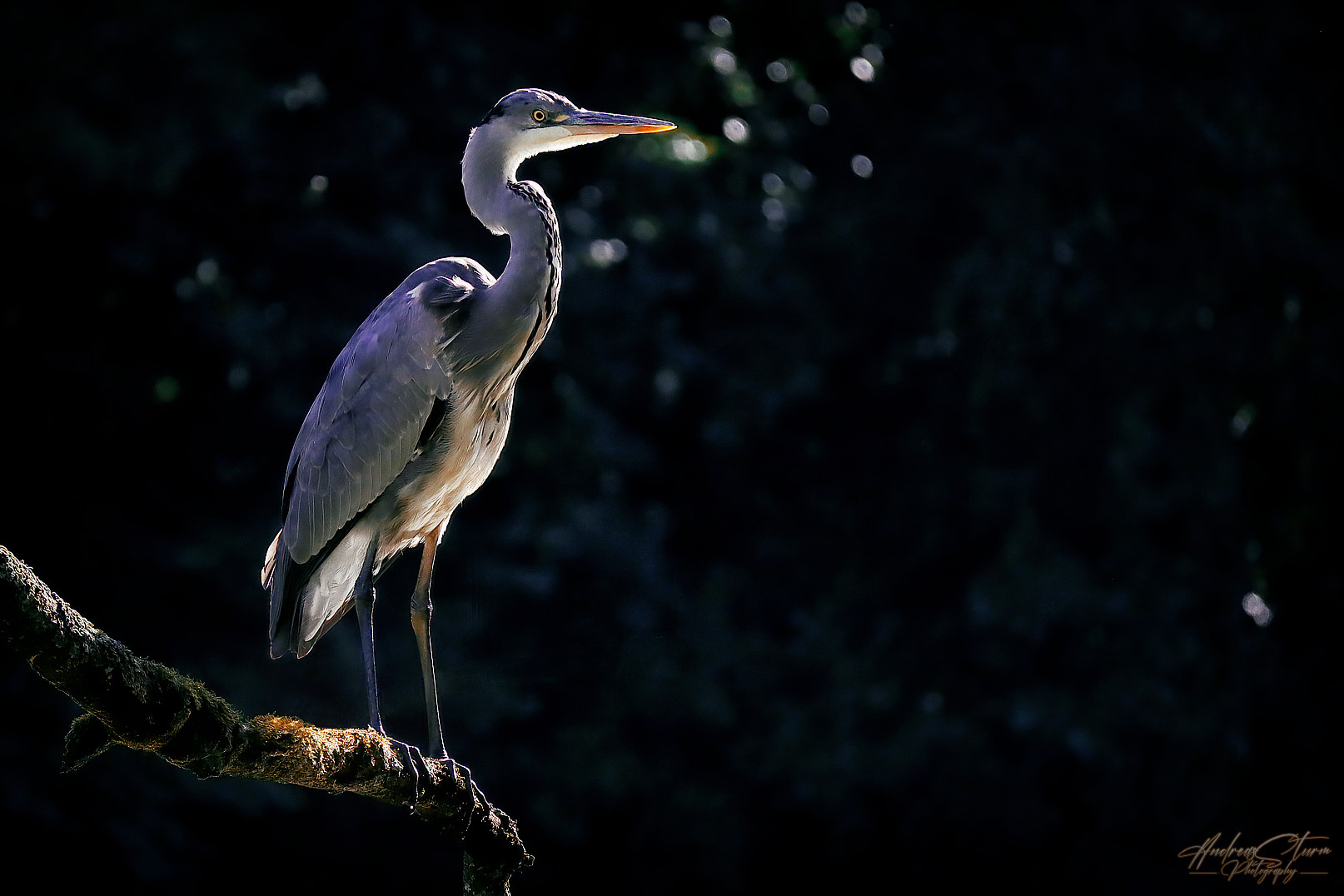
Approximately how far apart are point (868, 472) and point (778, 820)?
1535 mm

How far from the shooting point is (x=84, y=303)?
4.84 metres

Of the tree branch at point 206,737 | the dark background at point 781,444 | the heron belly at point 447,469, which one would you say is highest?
the tree branch at point 206,737

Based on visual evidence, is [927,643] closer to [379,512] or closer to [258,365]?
[258,365]

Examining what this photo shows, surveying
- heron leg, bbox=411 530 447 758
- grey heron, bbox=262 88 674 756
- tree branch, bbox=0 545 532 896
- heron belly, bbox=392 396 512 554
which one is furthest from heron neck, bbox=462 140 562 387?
tree branch, bbox=0 545 532 896

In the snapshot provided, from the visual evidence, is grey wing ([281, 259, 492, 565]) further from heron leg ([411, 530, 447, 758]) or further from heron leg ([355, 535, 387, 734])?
heron leg ([411, 530, 447, 758])

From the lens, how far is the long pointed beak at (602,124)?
9.98 ft

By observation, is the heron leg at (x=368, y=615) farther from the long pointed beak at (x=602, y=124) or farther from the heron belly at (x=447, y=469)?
the long pointed beak at (x=602, y=124)

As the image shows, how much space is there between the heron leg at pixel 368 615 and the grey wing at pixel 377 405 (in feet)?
0.32

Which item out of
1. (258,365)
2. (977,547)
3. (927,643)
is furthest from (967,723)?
(258,365)

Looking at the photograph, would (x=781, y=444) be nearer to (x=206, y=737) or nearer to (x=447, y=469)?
(x=447, y=469)

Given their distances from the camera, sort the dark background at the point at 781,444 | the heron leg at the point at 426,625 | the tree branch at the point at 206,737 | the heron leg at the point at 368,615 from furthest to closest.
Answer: the dark background at the point at 781,444 → the heron leg at the point at 426,625 → the heron leg at the point at 368,615 → the tree branch at the point at 206,737

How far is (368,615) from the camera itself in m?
3.00

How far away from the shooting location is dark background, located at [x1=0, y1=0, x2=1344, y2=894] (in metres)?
4.88

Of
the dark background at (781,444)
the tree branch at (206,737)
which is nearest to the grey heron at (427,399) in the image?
the tree branch at (206,737)
